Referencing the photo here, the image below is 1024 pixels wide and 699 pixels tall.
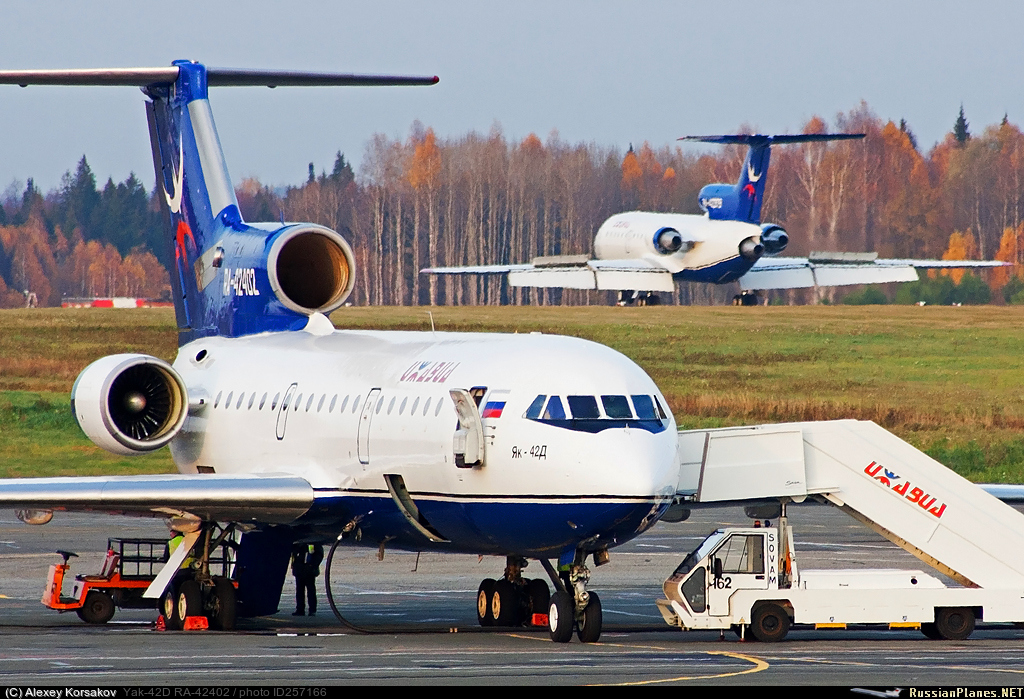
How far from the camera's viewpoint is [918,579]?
19922 mm

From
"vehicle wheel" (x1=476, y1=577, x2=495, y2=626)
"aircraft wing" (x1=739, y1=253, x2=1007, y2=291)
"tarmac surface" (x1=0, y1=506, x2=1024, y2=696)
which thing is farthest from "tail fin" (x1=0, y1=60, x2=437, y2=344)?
"aircraft wing" (x1=739, y1=253, x2=1007, y2=291)

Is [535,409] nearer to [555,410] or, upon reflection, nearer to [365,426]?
[555,410]

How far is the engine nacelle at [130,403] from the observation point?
957 inches

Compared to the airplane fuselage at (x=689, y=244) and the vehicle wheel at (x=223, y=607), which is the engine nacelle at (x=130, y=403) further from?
the airplane fuselage at (x=689, y=244)

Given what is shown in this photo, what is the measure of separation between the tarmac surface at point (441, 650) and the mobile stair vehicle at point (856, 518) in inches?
14.7

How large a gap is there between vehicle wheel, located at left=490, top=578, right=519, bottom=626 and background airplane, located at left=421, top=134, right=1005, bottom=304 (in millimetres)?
58763

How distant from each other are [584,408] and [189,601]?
7299mm

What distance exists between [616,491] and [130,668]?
207 inches

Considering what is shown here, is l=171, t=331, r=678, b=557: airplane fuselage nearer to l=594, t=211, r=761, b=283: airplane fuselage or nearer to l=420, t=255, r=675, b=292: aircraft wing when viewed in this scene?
l=420, t=255, r=675, b=292: aircraft wing

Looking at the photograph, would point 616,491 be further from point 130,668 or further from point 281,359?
point 281,359

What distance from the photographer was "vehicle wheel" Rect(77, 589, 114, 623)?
77.3 ft

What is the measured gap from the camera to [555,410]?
18406 millimetres

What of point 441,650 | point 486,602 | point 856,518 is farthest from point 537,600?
point 856,518

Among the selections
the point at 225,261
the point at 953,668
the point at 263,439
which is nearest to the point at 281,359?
the point at 263,439
